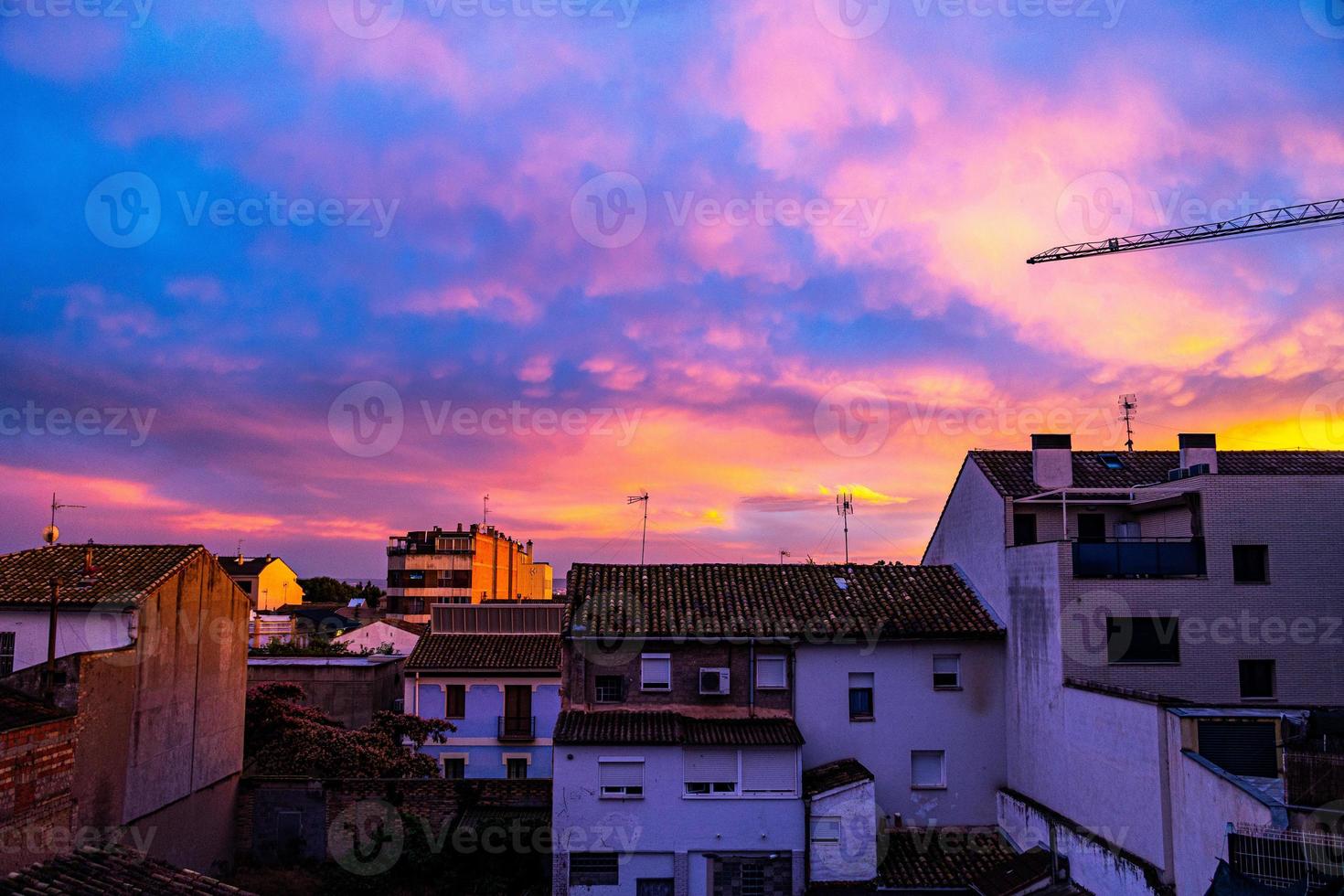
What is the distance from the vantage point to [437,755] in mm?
35812

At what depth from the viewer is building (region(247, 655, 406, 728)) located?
38.4 meters

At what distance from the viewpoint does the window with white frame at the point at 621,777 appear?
2362 centimetres

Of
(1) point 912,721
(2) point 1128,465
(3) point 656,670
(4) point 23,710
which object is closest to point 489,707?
(3) point 656,670

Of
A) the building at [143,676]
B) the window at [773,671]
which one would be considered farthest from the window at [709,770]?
the building at [143,676]

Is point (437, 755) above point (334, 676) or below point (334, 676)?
below

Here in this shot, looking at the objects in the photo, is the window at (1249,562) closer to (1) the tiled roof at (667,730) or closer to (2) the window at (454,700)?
(1) the tiled roof at (667,730)

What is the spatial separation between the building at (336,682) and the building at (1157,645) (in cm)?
2572

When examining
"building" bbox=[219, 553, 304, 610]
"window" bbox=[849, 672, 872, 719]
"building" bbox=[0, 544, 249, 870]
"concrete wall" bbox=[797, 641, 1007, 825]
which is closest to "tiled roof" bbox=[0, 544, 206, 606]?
"building" bbox=[0, 544, 249, 870]

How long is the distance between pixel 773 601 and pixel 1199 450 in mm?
13312

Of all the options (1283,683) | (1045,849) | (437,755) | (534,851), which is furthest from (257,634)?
(1283,683)

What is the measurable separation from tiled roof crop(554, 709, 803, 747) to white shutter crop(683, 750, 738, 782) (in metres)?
0.36

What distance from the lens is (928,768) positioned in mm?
25422

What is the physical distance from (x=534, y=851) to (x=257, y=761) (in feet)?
34.7

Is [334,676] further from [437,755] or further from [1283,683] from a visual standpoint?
[1283,683]
